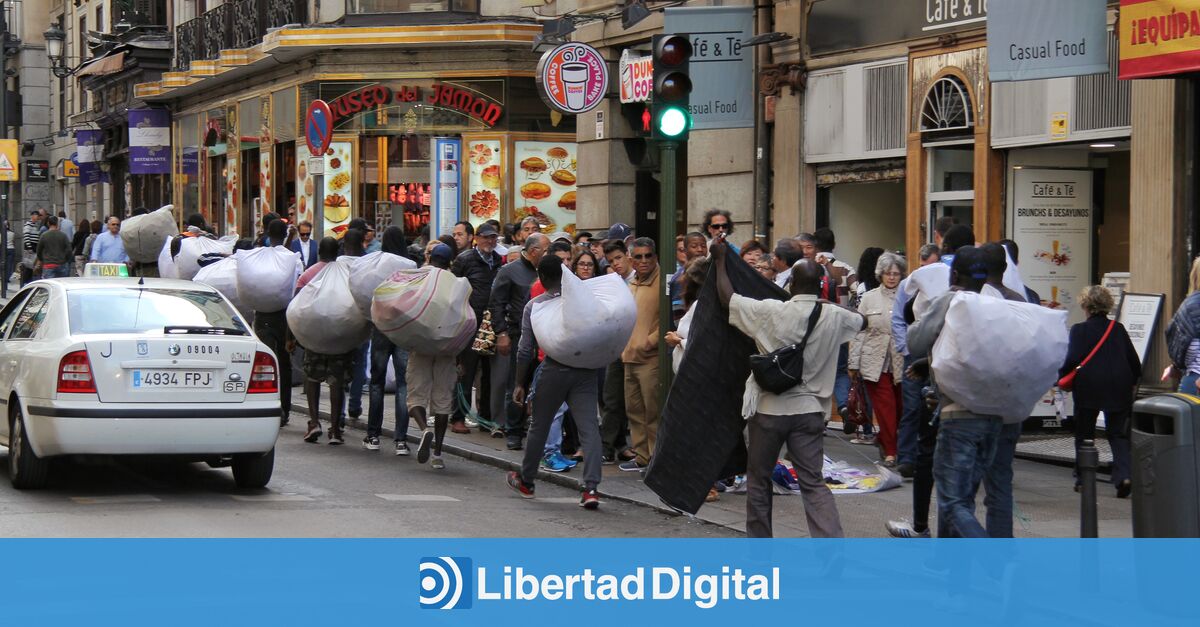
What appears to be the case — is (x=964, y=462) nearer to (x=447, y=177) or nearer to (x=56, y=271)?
(x=447, y=177)

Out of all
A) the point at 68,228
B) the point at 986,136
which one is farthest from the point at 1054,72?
the point at 68,228

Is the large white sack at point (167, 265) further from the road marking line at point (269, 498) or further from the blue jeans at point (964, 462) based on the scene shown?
the blue jeans at point (964, 462)

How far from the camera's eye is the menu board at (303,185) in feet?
96.3

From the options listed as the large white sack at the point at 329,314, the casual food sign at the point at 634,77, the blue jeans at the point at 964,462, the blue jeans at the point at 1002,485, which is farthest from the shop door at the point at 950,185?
the blue jeans at the point at 964,462

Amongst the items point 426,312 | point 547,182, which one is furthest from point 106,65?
point 426,312

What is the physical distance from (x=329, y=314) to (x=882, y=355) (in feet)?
15.0

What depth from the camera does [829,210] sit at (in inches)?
716

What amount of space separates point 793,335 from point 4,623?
4.12 meters

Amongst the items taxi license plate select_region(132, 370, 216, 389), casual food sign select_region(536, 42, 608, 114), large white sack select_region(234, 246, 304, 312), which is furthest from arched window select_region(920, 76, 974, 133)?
taxi license plate select_region(132, 370, 216, 389)

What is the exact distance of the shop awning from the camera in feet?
129

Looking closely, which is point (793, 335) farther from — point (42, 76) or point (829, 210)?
point (42, 76)

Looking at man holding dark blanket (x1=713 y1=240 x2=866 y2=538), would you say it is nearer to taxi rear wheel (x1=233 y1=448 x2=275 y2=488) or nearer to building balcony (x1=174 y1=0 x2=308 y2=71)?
taxi rear wheel (x1=233 y1=448 x2=275 y2=488)

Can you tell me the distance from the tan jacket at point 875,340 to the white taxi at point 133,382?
4815mm

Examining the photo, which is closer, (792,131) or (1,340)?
(1,340)
